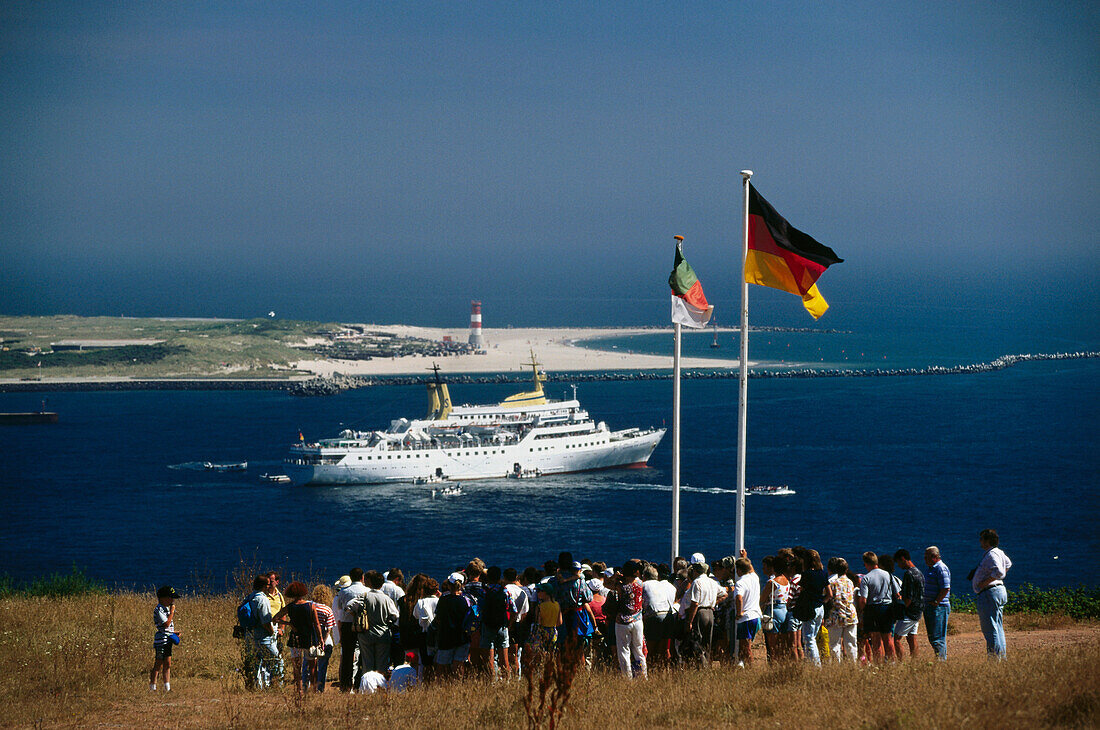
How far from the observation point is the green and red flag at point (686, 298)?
14.9 meters

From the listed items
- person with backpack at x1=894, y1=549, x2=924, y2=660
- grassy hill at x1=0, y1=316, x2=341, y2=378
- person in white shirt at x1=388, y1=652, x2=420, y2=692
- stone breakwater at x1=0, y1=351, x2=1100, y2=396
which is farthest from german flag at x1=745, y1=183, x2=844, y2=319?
grassy hill at x1=0, y1=316, x2=341, y2=378

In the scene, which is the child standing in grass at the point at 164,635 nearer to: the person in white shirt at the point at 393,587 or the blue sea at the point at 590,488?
the person in white shirt at the point at 393,587

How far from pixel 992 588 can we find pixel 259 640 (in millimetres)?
6748

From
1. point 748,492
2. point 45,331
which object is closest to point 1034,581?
point 748,492

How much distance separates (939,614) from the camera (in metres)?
10.6

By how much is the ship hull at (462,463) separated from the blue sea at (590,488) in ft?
3.39

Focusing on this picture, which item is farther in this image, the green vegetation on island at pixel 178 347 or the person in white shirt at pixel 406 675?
the green vegetation on island at pixel 178 347

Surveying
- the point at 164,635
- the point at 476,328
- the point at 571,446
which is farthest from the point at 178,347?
the point at 164,635

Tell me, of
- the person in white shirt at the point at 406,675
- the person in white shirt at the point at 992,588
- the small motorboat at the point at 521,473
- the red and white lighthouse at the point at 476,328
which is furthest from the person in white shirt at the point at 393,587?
the red and white lighthouse at the point at 476,328

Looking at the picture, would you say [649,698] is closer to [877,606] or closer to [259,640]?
[877,606]

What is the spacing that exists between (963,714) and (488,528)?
1532 inches

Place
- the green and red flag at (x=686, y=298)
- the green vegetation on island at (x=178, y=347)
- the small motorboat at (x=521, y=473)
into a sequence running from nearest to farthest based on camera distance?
the green and red flag at (x=686, y=298)
the small motorboat at (x=521, y=473)
the green vegetation on island at (x=178, y=347)

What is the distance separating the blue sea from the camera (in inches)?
1626

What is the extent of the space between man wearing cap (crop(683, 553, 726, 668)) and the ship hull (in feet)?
162
